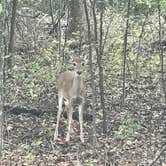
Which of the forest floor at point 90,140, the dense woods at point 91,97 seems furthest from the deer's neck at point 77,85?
the forest floor at point 90,140

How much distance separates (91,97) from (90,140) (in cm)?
262

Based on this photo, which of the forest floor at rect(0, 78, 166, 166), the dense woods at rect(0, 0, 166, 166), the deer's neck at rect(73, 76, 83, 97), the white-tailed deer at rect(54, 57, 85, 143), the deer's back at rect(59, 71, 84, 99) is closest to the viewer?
the forest floor at rect(0, 78, 166, 166)

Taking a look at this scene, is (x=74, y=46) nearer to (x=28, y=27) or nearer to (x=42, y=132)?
(x=28, y=27)

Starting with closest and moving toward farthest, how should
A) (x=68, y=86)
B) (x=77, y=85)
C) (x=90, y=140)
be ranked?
(x=90, y=140), (x=77, y=85), (x=68, y=86)

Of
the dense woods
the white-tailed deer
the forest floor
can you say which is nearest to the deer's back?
the white-tailed deer

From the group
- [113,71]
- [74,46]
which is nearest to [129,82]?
[113,71]

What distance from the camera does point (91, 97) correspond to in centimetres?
1322

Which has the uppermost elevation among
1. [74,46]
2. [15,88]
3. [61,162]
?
[74,46]

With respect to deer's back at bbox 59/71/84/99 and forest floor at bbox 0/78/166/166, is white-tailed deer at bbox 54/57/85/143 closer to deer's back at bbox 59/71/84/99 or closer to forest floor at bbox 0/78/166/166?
deer's back at bbox 59/71/84/99

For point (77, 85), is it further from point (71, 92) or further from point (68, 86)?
point (68, 86)

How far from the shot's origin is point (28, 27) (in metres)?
17.7

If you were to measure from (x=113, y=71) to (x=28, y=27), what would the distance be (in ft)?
14.5

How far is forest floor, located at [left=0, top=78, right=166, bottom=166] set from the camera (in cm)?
945

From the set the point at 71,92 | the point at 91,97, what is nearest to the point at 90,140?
the point at 71,92
